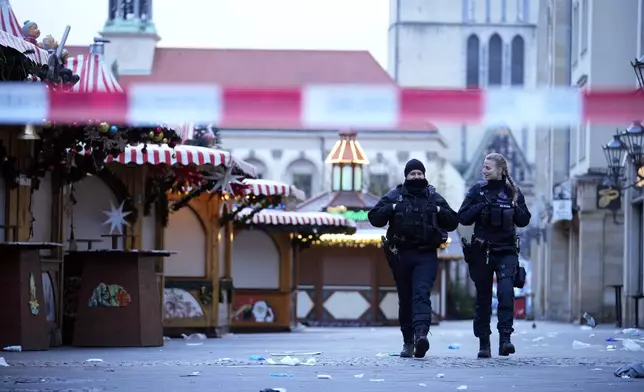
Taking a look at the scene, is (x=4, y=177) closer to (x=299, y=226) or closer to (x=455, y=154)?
(x=299, y=226)

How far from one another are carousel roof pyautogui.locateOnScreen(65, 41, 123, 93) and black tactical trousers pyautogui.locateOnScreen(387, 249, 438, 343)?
4.78 meters

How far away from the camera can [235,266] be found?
3478cm

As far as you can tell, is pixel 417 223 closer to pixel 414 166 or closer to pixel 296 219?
pixel 414 166

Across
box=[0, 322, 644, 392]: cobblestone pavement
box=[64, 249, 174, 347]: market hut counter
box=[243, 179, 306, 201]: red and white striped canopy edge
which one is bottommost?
box=[0, 322, 644, 392]: cobblestone pavement

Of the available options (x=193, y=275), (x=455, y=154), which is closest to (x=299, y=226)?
(x=193, y=275)

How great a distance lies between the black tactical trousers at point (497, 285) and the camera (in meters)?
16.6

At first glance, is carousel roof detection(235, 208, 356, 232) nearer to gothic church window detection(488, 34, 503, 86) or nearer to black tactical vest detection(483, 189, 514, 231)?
black tactical vest detection(483, 189, 514, 231)

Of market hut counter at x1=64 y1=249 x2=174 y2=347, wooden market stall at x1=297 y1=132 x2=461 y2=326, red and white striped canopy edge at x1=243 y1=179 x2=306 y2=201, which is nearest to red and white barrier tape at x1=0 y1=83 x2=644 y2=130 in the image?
market hut counter at x1=64 y1=249 x2=174 y2=347

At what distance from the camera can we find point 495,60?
500 ft

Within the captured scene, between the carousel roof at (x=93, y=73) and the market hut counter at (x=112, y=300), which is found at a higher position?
the carousel roof at (x=93, y=73)

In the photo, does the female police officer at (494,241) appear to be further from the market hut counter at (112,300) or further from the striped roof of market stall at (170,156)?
the striped roof of market stall at (170,156)

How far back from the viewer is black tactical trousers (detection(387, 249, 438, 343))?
16438 mm

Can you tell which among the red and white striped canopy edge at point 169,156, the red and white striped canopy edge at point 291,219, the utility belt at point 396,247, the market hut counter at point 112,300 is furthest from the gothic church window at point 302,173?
the utility belt at point 396,247

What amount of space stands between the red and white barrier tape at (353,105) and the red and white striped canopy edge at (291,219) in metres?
21.5
